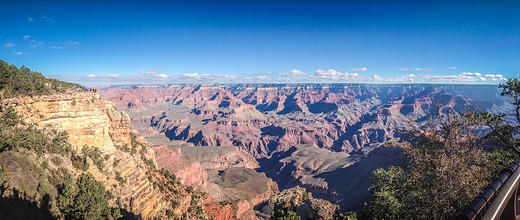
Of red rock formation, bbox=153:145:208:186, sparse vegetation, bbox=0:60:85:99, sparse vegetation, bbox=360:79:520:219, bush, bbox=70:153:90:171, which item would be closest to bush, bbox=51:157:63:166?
bush, bbox=70:153:90:171

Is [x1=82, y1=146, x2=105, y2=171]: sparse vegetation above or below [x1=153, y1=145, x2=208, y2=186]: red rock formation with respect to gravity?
above

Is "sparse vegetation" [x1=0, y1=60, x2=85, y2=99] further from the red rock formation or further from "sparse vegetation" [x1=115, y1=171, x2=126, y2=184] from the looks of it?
the red rock formation

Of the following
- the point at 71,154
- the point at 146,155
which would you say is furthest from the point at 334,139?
the point at 71,154

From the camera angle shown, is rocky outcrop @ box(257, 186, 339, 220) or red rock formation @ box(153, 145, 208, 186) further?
red rock formation @ box(153, 145, 208, 186)

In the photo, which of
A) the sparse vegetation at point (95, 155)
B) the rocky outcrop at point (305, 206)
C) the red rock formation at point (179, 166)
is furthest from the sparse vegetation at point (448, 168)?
the red rock formation at point (179, 166)

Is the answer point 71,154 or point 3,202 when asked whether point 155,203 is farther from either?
point 3,202

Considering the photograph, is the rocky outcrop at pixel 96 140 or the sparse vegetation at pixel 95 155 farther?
the sparse vegetation at pixel 95 155

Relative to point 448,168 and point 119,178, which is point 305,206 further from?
point 119,178

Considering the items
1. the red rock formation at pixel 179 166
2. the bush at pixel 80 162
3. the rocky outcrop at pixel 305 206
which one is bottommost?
the red rock formation at pixel 179 166

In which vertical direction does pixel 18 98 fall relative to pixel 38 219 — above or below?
above

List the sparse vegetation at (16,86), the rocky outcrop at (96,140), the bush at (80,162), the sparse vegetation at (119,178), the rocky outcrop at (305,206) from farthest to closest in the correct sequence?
1. the rocky outcrop at (305,206)
2. the sparse vegetation at (119,178)
3. the sparse vegetation at (16,86)
4. the rocky outcrop at (96,140)
5. the bush at (80,162)

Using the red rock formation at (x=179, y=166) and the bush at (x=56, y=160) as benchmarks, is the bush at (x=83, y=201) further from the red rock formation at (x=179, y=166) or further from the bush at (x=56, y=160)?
the red rock formation at (x=179, y=166)
